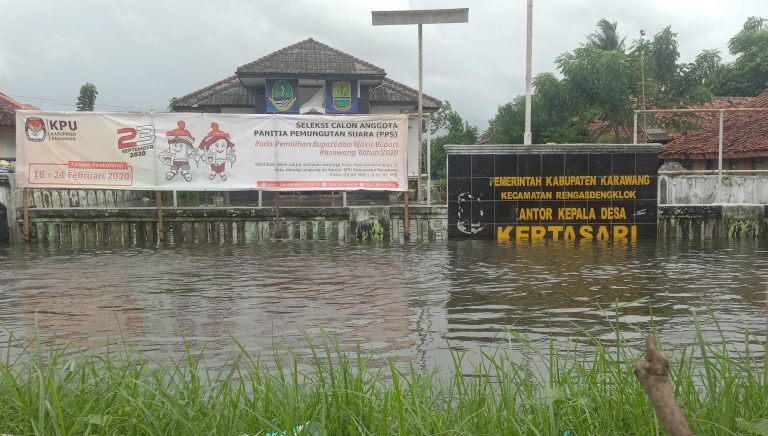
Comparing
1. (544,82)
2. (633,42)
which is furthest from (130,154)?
(633,42)

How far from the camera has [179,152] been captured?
13.4 meters

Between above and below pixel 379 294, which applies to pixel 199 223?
above

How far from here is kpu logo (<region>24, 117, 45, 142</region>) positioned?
13.1 m

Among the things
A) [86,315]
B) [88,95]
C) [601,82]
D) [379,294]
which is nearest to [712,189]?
[379,294]

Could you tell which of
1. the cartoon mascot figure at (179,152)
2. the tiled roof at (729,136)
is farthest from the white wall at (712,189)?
the tiled roof at (729,136)

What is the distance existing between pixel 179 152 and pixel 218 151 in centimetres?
71

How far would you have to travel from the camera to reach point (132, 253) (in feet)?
38.7

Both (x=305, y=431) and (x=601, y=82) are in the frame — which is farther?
(x=601, y=82)

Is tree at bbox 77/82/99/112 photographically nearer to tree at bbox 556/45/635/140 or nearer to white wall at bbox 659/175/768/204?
tree at bbox 556/45/635/140

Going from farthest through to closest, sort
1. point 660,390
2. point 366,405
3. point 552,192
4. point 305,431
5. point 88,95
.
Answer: point 88,95
point 552,192
point 366,405
point 305,431
point 660,390

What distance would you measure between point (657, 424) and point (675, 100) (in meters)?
32.6

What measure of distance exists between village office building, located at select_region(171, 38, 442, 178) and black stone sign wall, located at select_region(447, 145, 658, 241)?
39.8ft

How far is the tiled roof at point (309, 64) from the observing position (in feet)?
88.5

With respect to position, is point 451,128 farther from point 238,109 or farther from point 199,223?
point 199,223
